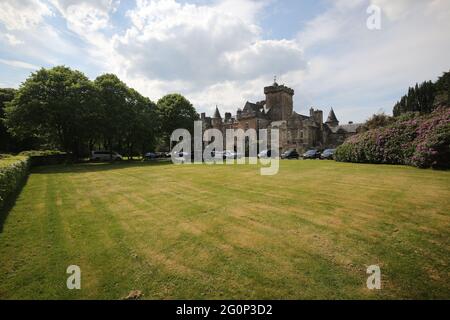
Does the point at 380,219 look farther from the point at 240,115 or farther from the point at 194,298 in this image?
the point at 240,115

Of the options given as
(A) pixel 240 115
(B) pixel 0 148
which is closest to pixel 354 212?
(B) pixel 0 148

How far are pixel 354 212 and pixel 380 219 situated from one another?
814 millimetres

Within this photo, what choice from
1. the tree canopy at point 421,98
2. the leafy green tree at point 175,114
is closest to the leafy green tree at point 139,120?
the leafy green tree at point 175,114

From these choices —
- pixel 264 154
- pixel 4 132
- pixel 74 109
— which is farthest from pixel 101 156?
pixel 264 154

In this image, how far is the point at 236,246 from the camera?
5910mm

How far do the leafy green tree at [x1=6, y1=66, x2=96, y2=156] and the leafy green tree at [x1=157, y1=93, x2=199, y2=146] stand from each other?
16450 millimetres

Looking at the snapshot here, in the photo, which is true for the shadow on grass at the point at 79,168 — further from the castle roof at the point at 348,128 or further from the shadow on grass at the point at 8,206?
the castle roof at the point at 348,128

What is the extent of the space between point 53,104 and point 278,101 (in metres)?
53.2

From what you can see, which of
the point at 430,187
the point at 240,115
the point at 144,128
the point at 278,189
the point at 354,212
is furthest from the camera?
the point at 240,115

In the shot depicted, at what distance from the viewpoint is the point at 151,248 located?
598cm

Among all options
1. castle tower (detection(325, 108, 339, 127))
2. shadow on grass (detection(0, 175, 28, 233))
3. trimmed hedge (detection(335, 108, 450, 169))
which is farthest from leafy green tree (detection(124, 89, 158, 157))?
castle tower (detection(325, 108, 339, 127))

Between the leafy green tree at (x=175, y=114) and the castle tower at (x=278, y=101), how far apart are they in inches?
1057

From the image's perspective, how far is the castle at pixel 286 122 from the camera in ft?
177

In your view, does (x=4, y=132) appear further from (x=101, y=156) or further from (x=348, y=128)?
(x=348, y=128)
